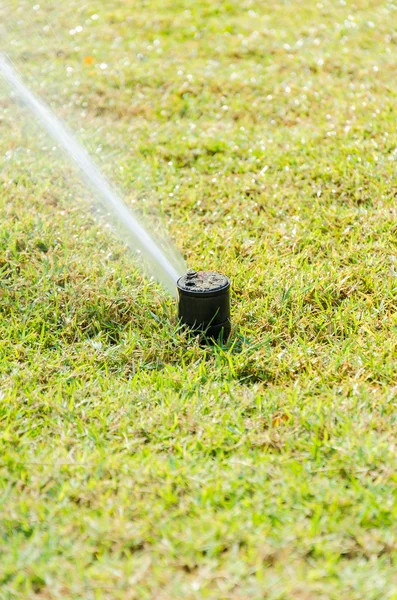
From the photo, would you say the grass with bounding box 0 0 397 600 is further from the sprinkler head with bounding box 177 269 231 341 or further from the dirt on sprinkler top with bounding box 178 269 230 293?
the dirt on sprinkler top with bounding box 178 269 230 293

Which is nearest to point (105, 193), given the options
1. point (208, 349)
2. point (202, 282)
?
point (202, 282)

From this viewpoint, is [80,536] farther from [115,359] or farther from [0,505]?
[115,359]

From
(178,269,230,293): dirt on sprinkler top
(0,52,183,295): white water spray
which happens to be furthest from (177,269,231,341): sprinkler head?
(0,52,183,295): white water spray

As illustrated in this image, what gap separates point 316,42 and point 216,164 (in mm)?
2155

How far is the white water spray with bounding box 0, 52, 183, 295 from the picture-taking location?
320cm

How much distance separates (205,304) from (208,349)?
0.20 m

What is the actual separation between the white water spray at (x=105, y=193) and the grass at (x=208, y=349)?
9cm

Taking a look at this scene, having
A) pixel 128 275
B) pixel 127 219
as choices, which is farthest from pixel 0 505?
pixel 127 219

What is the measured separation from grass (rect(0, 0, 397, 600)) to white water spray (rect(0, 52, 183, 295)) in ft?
0.30

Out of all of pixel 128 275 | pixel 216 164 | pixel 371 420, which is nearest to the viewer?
pixel 371 420

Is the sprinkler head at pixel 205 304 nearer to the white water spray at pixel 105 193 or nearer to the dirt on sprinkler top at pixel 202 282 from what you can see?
the dirt on sprinkler top at pixel 202 282

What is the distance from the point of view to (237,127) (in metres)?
4.69

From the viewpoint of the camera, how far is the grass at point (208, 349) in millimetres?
2014

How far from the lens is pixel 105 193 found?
401 cm
